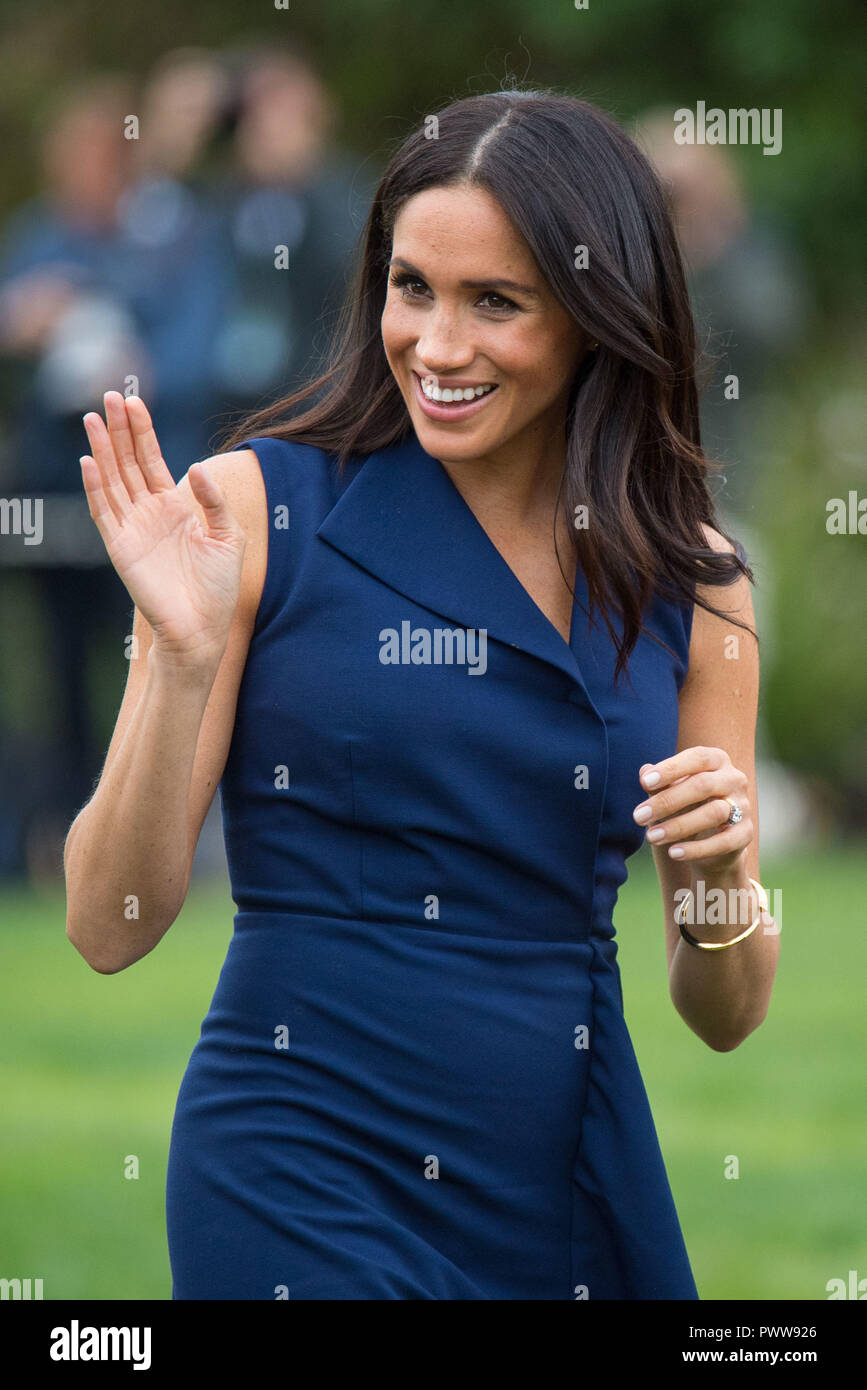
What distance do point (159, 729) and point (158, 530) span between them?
265 millimetres

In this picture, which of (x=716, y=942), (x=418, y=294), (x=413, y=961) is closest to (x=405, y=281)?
(x=418, y=294)

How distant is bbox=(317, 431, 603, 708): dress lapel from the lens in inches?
111

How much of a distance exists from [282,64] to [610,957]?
662 cm

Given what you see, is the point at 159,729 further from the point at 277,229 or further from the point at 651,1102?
the point at 277,229

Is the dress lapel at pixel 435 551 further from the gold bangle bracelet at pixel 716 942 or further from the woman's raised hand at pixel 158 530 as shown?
the gold bangle bracelet at pixel 716 942

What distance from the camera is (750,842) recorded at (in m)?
3.06

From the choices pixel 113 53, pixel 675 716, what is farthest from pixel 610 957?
pixel 113 53

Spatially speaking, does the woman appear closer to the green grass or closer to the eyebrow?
the eyebrow

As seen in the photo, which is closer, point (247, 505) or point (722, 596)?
point (247, 505)

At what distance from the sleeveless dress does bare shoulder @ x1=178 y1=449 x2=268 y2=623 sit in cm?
2

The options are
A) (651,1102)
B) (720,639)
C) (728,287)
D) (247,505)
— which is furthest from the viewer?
(728,287)

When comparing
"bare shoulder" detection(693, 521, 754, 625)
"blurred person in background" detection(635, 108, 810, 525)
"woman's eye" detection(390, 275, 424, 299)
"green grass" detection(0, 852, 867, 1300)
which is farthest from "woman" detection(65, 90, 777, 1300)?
"blurred person in background" detection(635, 108, 810, 525)

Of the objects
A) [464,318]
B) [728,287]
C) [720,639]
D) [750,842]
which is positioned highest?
[728,287]
